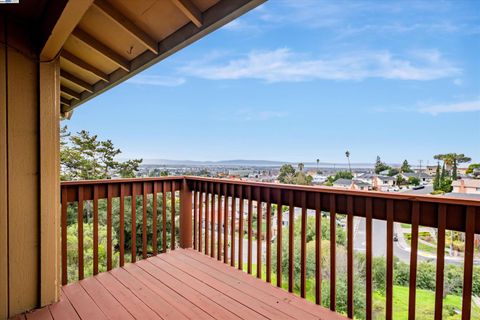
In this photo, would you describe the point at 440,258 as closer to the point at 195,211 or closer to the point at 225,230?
the point at 225,230

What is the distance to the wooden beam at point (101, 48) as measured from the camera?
2117mm

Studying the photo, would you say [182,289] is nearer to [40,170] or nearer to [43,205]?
[43,205]

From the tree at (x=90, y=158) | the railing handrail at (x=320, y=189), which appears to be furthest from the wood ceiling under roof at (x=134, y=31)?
the tree at (x=90, y=158)

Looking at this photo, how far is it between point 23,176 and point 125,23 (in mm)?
1360

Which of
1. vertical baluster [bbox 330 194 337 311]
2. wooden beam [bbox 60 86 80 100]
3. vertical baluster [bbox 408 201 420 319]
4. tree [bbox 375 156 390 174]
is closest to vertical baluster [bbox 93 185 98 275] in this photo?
wooden beam [bbox 60 86 80 100]

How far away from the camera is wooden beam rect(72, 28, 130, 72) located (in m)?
2.12

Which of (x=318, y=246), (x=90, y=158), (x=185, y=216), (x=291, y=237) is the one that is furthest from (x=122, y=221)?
(x=90, y=158)

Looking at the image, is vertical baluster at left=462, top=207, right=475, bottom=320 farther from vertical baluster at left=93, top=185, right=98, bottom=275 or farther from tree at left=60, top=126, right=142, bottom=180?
tree at left=60, top=126, right=142, bottom=180

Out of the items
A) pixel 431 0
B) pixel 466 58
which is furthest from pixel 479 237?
pixel 466 58

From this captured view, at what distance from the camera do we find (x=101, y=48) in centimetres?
231

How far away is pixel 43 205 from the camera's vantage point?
204cm

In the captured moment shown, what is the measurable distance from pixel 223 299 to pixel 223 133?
27.2m

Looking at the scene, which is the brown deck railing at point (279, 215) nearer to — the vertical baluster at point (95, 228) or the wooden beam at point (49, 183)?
the vertical baluster at point (95, 228)

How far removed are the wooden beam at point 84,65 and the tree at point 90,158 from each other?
1336cm
